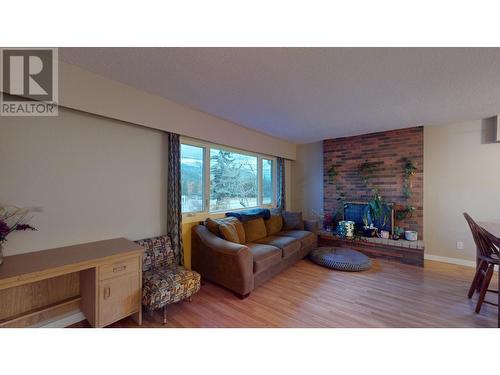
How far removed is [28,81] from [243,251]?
242cm

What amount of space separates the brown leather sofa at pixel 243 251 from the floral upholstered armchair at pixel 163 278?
0.40 m

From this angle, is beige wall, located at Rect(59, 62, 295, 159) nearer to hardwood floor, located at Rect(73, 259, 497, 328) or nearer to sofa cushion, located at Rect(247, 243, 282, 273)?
sofa cushion, located at Rect(247, 243, 282, 273)

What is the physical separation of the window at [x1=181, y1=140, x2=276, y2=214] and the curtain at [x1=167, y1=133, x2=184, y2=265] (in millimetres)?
290

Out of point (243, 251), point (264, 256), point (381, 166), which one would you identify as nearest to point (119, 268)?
point (243, 251)

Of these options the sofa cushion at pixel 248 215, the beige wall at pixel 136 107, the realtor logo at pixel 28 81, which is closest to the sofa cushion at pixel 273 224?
the sofa cushion at pixel 248 215

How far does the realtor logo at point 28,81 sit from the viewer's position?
152 centimetres

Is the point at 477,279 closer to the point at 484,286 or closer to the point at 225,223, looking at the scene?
the point at 484,286

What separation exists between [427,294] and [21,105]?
15.0 feet

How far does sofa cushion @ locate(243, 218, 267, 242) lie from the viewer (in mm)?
3340

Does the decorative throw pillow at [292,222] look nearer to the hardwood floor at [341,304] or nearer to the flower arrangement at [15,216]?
the hardwood floor at [341,304]

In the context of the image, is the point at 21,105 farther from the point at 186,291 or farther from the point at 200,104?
the point at 186,291

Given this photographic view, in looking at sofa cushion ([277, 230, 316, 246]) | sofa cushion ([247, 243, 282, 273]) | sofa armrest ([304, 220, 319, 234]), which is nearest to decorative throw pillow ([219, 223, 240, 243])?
sofa cushion ([247, 243, 282, 273])

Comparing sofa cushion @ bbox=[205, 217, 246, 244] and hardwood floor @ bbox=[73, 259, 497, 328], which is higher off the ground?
sofa cushion @ bbox=[205, 217, 246, 244]
